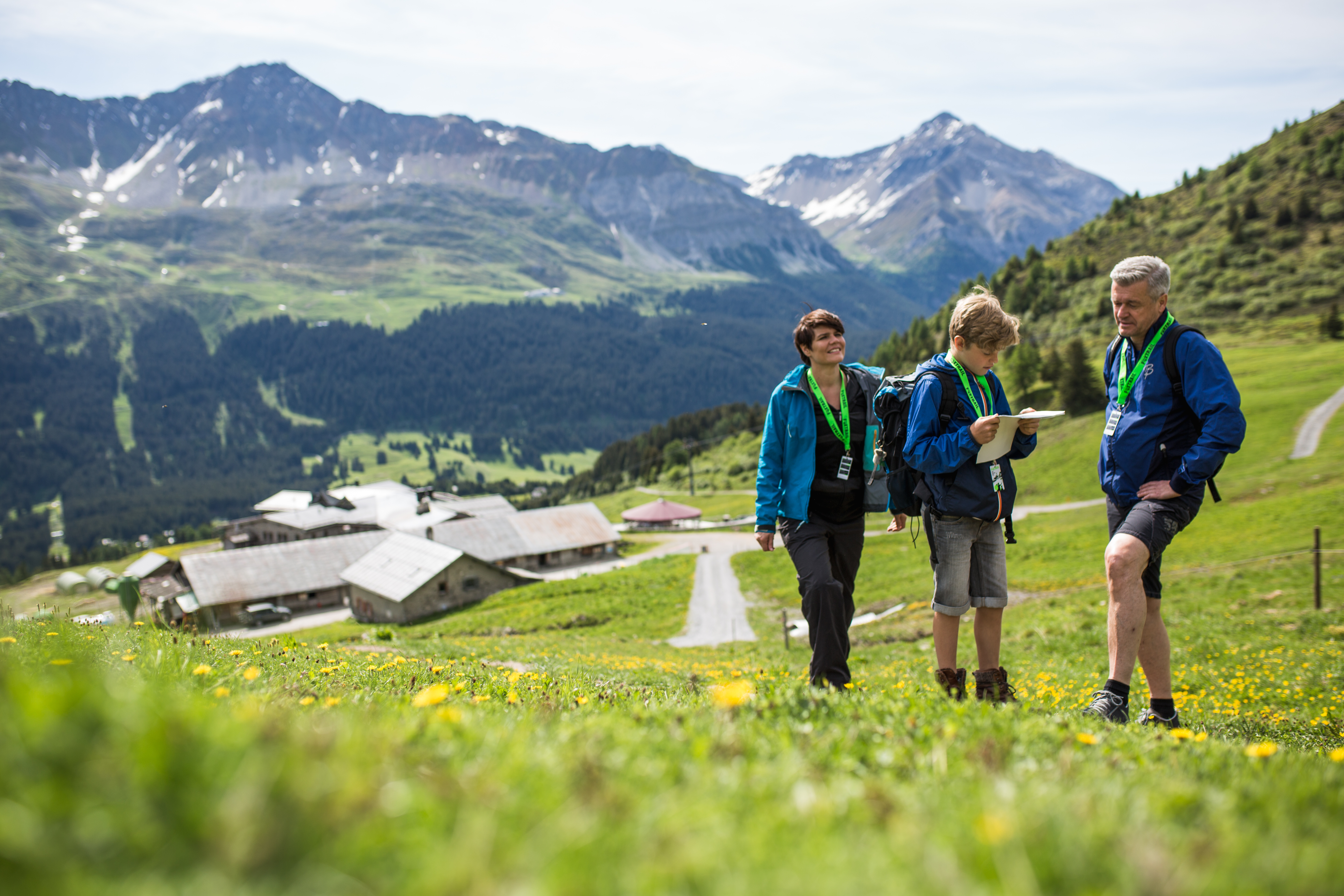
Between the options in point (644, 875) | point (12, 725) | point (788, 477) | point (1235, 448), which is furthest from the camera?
point (788, 477)

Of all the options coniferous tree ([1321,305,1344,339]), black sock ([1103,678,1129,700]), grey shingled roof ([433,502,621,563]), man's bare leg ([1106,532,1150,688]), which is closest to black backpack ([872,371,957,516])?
man's bare leg ([1106,532,1150,688])

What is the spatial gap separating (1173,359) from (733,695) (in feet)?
16.7

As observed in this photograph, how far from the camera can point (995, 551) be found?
23.4 ft

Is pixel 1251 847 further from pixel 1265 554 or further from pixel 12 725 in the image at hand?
pixel 1265 554

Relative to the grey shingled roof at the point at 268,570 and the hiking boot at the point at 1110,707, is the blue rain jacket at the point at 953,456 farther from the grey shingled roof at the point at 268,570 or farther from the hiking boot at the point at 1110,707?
the grey shingled roof at the point at 268,570

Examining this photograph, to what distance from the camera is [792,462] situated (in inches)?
298

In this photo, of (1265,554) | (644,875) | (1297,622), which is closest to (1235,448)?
(644,875)

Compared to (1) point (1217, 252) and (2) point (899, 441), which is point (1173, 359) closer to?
(2) point (899, 441)

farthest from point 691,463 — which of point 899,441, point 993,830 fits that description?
point 993,830

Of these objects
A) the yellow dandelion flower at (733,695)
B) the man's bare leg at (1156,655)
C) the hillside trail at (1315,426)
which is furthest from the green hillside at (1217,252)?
the yellow dandelion flower at (733,695)

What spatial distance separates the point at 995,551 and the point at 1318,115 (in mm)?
164019

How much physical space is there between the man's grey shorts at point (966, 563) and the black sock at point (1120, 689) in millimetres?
1067

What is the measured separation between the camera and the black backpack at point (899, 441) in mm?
7246

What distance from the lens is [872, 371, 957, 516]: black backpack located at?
7246mm
